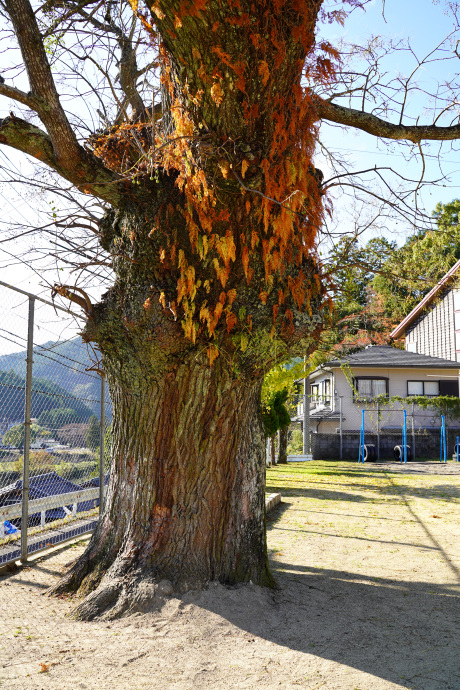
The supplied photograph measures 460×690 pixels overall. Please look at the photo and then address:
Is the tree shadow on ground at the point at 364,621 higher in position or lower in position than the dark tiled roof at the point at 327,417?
lower

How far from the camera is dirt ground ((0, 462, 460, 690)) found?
321cm

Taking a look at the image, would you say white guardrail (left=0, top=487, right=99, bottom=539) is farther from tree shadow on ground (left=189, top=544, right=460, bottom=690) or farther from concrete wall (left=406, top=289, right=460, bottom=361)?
concrete wall (left=406, top=289, right=460, bottom=361)

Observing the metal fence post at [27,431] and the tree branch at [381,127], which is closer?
the tree branch at [381,127]

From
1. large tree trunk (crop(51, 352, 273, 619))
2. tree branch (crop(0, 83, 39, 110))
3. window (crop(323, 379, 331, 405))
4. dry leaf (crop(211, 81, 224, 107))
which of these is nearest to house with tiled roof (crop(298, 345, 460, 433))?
window (crop(323, 379, 331, 405))

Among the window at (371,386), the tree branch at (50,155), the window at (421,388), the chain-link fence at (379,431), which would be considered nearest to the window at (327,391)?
the chain-link fence at (379,431)

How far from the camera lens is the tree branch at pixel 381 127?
5.29 meters

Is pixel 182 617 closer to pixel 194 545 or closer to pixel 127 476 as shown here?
pixel 194 545

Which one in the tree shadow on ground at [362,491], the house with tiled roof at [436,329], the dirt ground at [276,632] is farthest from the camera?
the house with tiled roof at [436,329]

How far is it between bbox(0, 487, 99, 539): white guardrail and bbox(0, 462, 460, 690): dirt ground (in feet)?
1.75

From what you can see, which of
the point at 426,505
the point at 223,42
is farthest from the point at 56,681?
the point at 426,505

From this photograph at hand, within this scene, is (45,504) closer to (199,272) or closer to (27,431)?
(27,431)

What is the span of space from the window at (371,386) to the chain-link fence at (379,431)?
4.35 feet

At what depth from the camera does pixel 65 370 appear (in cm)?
687

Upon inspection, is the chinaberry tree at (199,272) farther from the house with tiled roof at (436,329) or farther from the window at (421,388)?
the window at (421,388)
